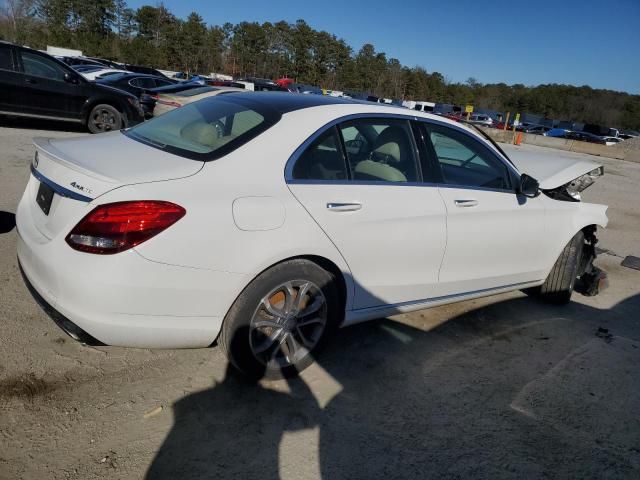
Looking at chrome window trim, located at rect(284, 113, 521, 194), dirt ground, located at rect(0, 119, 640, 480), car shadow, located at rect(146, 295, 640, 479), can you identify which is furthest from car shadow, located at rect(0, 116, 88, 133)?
car shadow, located at rect(146, 295, 640, 479)

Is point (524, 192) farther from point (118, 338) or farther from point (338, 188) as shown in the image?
point (118, 338)

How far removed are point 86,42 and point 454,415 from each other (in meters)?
66.7

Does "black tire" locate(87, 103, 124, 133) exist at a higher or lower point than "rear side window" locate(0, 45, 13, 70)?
lower

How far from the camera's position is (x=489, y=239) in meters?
3.61

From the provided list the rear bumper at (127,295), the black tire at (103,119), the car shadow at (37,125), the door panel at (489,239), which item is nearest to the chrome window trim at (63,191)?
the rear bumper at (127,295)

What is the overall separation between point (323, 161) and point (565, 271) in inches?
107

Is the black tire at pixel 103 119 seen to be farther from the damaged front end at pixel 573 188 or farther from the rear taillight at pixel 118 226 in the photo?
the rear taillight at pixel 118 226

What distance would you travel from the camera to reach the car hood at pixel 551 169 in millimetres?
4223

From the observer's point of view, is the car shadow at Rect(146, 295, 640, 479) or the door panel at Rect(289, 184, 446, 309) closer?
the car shadow at Rect(146, 295, 640, 479)

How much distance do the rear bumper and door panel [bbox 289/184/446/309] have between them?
0.65 metres

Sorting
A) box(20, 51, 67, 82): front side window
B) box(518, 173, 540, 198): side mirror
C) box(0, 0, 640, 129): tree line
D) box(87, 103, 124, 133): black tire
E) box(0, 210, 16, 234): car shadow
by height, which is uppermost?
box(0, 0, 640, 129): tree line

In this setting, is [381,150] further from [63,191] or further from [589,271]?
[589,271]

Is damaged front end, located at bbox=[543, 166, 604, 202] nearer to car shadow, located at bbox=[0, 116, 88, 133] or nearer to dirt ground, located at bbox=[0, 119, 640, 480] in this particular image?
dirt ground, located at bbox=[0, 119, 640, 480]

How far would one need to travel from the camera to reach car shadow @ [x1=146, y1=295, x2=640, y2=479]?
236cm
